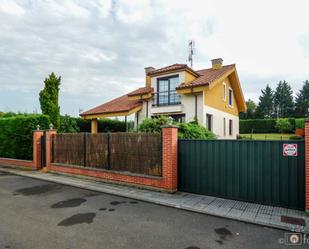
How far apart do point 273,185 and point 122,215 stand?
13.1 ft

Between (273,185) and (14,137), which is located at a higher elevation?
(14,137)

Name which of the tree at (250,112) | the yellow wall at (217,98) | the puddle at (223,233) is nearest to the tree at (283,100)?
the tree at (250,112)

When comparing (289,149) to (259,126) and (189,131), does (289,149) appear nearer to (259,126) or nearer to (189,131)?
(189,131)

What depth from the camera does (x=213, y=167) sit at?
6367mm

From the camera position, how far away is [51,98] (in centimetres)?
1552

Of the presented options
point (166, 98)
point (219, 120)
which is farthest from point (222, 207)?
point (219, 120)

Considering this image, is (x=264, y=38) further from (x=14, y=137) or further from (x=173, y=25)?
(x=14, y=137)

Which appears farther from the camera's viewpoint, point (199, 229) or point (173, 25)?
point (173, 25)

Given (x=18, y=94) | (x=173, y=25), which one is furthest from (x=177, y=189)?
(x=18, y=94)

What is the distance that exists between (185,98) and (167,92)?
158cm

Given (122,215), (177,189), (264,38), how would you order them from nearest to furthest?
1. (122,215)
2. (177,189)
3. (264,38)

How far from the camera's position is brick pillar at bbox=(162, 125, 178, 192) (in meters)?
6.70

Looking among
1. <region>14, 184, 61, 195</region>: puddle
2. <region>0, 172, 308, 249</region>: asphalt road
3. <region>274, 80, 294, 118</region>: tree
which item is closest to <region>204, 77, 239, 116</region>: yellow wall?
<region>0, 172, 308, 249</region>: asphalt road

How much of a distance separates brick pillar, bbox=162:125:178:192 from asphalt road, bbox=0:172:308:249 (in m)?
1.21
